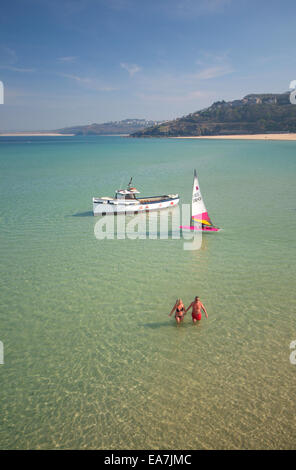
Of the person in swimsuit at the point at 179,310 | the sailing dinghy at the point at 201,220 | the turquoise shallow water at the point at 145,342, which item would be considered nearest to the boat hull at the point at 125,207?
the turquoise shallow water at the point at 145,342

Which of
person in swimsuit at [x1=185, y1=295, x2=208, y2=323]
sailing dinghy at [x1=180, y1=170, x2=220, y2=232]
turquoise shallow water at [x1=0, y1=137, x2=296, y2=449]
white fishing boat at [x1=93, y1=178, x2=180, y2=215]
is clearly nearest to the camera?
turquoise shallow water at [x1=0, y1=137, x2=296, y2=449]

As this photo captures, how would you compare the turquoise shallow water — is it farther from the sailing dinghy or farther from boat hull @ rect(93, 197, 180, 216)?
boat hull @ rect(93, 197, 180, 216)

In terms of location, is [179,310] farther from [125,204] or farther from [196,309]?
[125,204]

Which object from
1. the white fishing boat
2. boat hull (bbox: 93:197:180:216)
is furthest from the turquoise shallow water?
the white fishing boat

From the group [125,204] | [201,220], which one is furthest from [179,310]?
[125,204]

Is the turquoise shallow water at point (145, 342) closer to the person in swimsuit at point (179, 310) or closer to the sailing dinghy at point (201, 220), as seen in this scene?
the person in swimsuit at point (179, 310)
